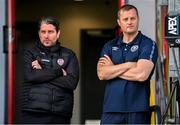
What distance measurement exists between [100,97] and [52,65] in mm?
4864

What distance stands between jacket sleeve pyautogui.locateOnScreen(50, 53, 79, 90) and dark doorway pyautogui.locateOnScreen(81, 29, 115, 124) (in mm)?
4381

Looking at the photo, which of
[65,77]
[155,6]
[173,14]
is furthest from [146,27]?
[65,77]

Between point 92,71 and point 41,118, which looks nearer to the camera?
point 41,118

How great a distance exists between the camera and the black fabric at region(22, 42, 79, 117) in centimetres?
483

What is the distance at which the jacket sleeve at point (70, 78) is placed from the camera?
490cm

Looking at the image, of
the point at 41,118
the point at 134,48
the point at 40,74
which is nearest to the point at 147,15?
the point at 134,48

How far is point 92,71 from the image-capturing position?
31.8ft

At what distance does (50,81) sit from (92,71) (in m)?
4.81

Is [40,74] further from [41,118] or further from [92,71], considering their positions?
[92,71]

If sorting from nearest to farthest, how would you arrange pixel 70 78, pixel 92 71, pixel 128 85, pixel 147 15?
pixel 128 85
pixel 70 78
pixel 147 15
pixel 92 71

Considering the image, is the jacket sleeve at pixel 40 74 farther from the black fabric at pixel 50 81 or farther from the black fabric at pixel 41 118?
the black fabric at pixel 41 118

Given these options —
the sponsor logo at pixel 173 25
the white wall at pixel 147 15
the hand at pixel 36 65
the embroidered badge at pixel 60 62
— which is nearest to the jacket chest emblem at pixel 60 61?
the embroidered badge at pixel 60 62

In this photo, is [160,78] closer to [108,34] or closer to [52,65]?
[52,65]

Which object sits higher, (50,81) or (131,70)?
(131,70)
